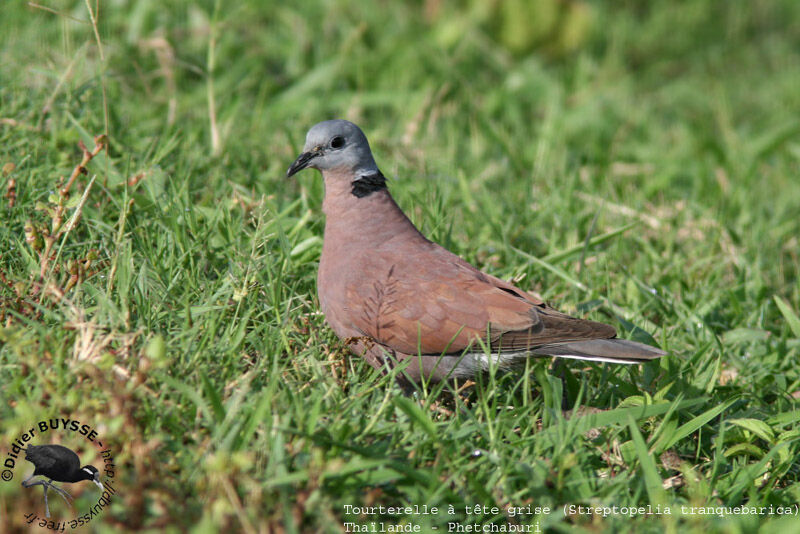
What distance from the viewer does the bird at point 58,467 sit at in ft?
7.42

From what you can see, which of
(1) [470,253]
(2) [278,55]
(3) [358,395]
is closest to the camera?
(3) [358,395]

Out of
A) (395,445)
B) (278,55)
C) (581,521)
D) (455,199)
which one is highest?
(278,55)

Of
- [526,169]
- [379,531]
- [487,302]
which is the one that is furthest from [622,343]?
[526,169]

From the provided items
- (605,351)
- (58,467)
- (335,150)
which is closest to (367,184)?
(335,150)

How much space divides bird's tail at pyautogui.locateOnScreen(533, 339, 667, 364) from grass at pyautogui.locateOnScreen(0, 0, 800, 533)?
19 centimetres

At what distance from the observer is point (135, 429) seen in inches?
92.8

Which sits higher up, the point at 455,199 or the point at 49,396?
the point at 455,199

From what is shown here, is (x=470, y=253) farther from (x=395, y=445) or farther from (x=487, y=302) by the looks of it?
(x=395, y=445)

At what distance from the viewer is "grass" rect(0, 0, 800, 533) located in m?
2.44

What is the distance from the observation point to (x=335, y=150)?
145 inches

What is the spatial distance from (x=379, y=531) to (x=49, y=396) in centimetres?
113

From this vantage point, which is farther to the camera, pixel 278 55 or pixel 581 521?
pixel 278 55

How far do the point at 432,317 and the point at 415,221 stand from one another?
1.18m

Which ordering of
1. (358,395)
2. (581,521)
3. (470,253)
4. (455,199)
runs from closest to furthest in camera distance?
(581,521) → (358,395) → (470,253) → (455,199)
